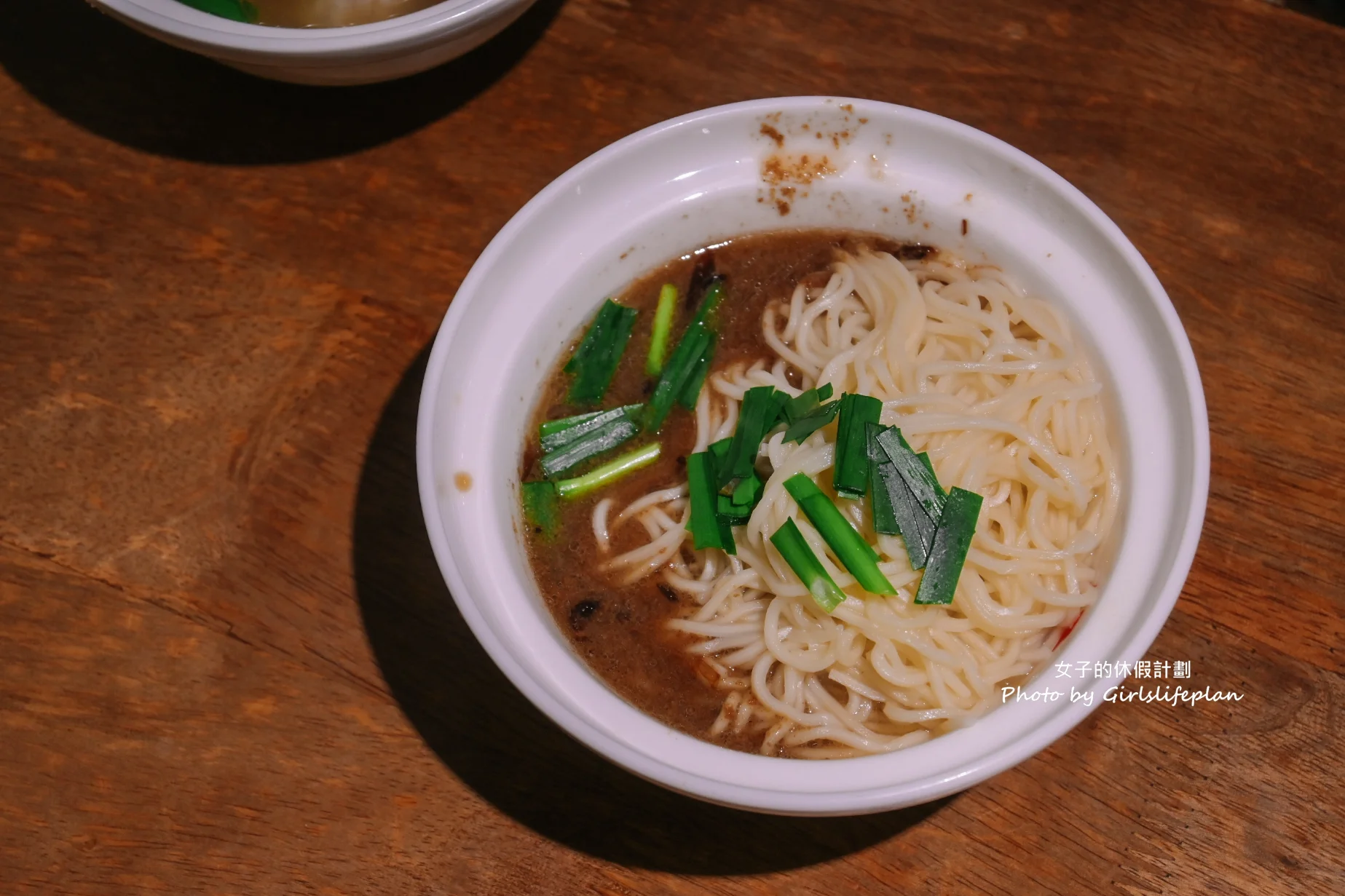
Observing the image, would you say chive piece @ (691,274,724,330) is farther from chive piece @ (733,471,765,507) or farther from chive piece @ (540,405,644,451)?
chive piece @ (733,471,765,507)

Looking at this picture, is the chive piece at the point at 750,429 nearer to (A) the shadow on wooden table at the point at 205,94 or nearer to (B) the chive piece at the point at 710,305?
(B) the chive piece at the point at 710,305

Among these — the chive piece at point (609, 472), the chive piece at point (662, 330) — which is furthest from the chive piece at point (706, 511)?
the chive piece at point (662, 330)

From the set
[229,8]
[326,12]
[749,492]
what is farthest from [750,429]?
[229,8]

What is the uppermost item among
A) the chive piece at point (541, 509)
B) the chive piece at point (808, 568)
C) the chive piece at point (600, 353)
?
the chive piece at point (600, 353)

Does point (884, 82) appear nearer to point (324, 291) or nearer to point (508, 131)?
point (508, 131)

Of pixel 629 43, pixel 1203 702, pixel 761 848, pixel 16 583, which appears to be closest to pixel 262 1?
pixel 629 43

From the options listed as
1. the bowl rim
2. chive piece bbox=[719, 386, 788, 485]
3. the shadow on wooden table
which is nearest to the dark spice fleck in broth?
chive piece bbox=[719, 386, 788, 485]
